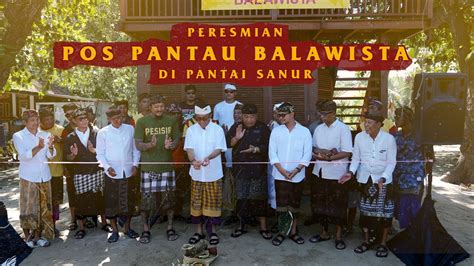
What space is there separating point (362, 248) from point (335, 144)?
134 centimetres

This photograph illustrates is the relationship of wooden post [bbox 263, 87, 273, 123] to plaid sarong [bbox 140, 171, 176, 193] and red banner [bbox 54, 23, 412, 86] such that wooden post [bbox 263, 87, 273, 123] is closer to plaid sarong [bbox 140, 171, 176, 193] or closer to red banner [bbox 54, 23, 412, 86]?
red banner [bbox 54, 23, 412, 86]

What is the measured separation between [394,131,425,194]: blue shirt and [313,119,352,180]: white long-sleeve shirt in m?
0.63

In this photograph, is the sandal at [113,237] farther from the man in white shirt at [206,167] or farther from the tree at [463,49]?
the tree at [463,49]

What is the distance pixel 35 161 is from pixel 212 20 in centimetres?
360

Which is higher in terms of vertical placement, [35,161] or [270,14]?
[270,14]

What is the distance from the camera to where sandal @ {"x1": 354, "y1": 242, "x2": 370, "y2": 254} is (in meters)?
4.82

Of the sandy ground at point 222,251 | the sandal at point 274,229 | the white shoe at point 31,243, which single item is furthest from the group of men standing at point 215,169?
the sandal at point 274,229

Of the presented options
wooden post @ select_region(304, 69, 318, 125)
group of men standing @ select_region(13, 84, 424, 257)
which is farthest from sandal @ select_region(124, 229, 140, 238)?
wooden post @ select_region(304, 69, 318, 125)

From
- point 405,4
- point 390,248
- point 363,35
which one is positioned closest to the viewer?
point 390,248

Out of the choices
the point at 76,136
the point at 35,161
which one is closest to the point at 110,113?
the point at 76,136

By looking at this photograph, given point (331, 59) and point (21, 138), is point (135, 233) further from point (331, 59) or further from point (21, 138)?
point (331, 59)

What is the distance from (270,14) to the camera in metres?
6.57

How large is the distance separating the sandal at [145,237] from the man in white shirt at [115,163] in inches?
14.0

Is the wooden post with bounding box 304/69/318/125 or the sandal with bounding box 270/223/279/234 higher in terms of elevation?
the wooden post with bounding box 304/69/318/125
